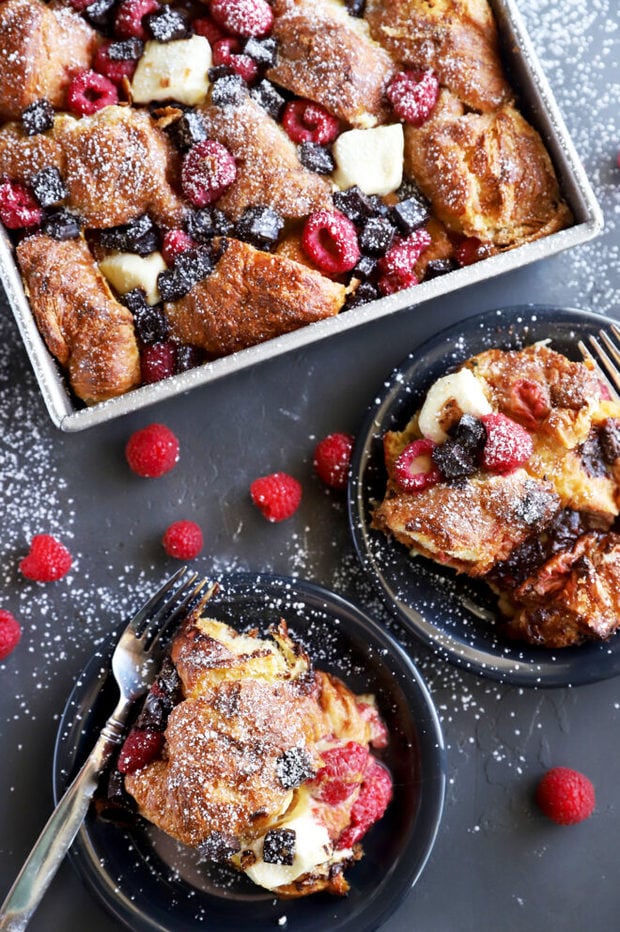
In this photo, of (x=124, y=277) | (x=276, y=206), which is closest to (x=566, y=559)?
(x=276, y=206)

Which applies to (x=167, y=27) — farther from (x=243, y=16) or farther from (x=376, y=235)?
(x=376, y=235)

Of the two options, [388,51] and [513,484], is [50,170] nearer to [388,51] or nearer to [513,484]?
[388,51]

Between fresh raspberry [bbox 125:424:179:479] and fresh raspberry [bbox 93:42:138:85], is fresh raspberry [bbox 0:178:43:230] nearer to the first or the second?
fresh raspberry [bbox 93:42:138:85]

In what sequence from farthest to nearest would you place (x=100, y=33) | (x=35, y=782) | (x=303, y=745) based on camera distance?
(x=35, y=782), (x=100, y=33), (x=303, y=745)

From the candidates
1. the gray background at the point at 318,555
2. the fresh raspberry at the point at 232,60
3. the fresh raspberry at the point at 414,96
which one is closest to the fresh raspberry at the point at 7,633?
the gray background at the point at 318,555

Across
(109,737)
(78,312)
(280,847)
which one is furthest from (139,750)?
(78,312)

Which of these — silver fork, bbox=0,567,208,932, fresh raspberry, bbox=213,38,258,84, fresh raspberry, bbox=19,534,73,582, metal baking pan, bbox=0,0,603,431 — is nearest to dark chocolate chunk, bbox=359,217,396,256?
metal baking pan, bbox=0,0,603,431
